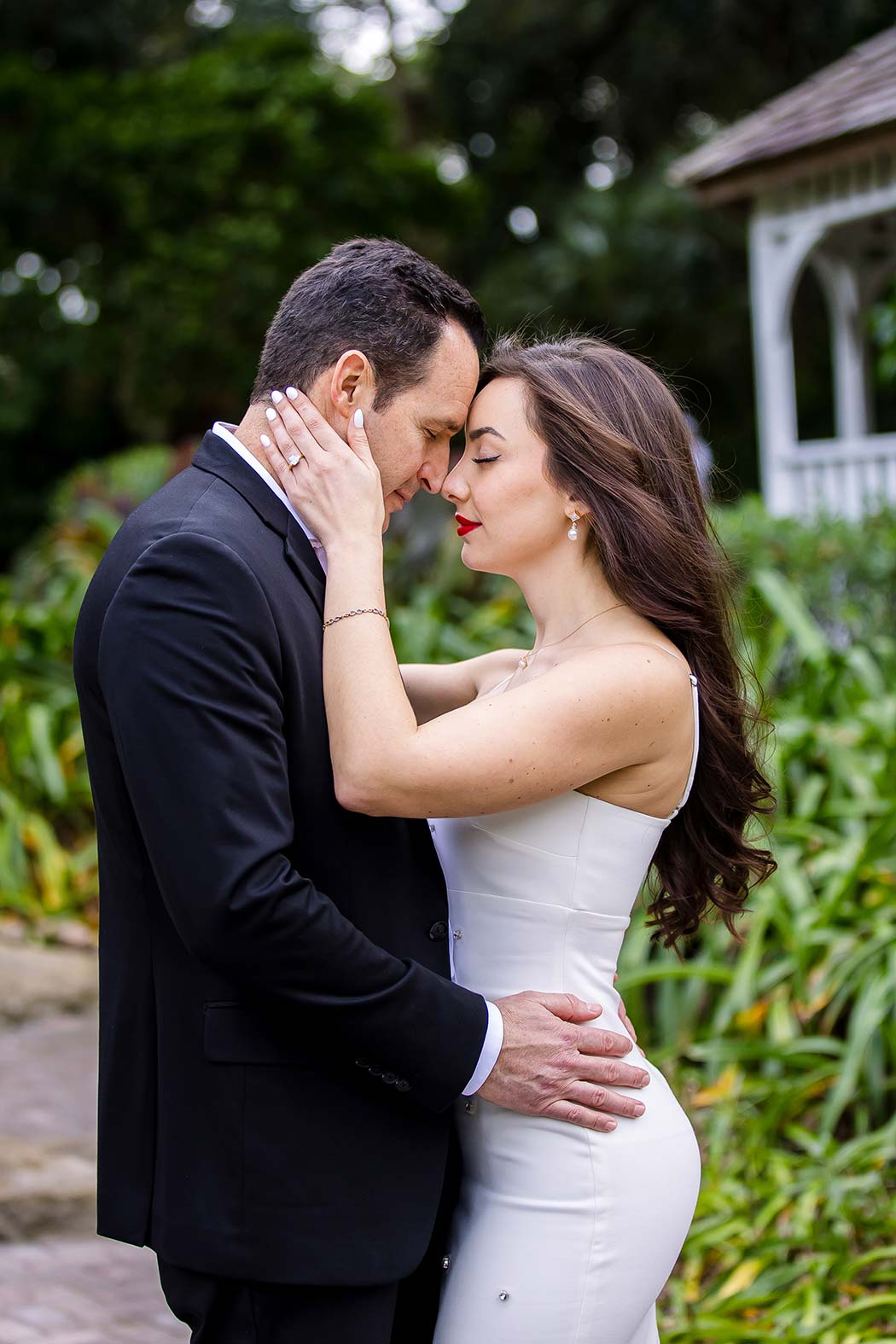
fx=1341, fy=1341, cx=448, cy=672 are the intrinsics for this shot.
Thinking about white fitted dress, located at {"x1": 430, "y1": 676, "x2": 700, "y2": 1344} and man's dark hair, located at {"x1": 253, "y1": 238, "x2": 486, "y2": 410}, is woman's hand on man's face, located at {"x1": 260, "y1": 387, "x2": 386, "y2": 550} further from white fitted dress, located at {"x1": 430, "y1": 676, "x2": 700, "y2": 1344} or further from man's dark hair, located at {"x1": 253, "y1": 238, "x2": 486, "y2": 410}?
white fitted dress, located at {"x1": 430, "y1": 676, "x2": 700, "y2": 1344}

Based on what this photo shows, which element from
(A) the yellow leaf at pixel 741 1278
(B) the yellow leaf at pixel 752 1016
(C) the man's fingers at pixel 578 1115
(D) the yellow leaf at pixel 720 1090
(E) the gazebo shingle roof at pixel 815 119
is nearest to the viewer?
(C) the man's fingers at pixel 578 1115

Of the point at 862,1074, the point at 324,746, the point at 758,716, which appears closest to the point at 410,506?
the point at 862,1074

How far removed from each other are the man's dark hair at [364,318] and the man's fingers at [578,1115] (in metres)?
1.06

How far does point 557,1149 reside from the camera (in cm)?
196

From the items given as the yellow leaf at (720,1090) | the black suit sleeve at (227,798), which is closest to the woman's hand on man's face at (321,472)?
the black suit sleeve at (227,798)

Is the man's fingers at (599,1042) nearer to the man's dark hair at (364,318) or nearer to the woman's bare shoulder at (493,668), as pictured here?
the woman's bare shoulder at (493,668)

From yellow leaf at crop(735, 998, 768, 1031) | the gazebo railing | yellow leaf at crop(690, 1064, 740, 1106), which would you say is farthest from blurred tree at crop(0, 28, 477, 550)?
yellow leaf at crop(690, 1064, 740, 1106)

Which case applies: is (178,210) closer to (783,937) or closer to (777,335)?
(777,335)

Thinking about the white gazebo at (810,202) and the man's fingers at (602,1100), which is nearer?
the man's fingers at (602,1100)

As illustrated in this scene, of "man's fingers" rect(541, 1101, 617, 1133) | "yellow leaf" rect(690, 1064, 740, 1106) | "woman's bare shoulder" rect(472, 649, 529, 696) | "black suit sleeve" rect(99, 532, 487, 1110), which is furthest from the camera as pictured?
"yellow leaf" rect(690, 1064, 740, 1106)

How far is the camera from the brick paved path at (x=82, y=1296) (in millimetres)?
3299

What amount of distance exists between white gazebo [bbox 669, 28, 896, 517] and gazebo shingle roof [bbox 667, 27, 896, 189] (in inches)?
0.5

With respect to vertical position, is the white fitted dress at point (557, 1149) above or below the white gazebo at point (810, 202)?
below

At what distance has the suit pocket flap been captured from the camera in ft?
5.87
